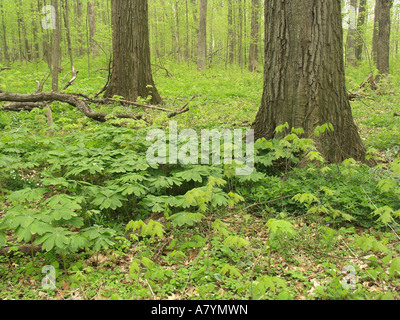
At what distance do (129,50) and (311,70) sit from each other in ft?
18.1

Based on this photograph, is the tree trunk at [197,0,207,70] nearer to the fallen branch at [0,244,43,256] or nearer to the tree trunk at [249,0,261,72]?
the tree trunk at [249,0,261,72]

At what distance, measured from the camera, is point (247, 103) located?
29.1 ft

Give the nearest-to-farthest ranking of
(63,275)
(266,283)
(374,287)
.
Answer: (266,283) → (374,287) → (63,275)

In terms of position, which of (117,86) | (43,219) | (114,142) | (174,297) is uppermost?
(117,86)

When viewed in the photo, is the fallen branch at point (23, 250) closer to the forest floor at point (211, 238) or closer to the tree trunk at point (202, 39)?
the forest floor at point (211, 238)

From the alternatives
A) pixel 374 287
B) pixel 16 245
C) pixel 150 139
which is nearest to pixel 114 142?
pixel 150 139

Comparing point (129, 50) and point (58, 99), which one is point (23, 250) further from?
point (129, 50)

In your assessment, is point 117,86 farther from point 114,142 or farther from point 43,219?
point 43,219

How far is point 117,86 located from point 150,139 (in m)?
4.47

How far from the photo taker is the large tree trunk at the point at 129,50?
812cm

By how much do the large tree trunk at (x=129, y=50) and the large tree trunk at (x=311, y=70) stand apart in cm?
445

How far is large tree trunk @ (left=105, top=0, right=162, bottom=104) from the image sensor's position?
A: 8.12 metres

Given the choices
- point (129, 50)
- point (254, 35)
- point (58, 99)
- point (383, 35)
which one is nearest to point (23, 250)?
point (58, 99)

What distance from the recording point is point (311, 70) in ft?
14.0
